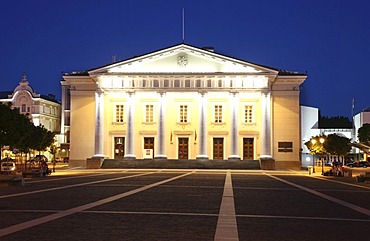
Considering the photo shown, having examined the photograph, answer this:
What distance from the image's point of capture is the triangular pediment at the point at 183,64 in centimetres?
6297

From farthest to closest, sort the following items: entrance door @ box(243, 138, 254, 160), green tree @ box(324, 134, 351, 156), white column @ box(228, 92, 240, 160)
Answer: green tree @ box(324, 134, 351, 156) → entrance door @ box(243, 138, 254, 160) → white column @ box(228, 92, 240, 160)

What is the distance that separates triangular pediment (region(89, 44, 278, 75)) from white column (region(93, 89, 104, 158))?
2613 millimetres

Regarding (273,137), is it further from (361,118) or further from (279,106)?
(361,118)

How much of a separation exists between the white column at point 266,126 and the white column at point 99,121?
18059mm

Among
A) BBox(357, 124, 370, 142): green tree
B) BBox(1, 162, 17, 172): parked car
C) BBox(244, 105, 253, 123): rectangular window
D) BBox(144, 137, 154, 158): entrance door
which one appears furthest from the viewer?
BBox(357, 124, 370, 142): green tree

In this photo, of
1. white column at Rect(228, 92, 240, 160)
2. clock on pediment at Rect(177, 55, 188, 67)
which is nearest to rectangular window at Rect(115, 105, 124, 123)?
clock on pediment at Rect(177, 55, 188, 67)

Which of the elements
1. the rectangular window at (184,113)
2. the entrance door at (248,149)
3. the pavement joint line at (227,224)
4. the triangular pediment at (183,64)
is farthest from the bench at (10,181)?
the entrance door at (248,149)

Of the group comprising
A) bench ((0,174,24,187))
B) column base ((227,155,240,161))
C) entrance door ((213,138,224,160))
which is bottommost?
bench ((0,174,24,187))

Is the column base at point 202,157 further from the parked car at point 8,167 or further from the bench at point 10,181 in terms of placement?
the bench at point 10,181

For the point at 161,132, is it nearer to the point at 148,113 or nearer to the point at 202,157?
the point at 148,113

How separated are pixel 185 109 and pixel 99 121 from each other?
10064 millimetres

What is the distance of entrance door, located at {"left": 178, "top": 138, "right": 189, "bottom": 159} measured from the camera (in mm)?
67438

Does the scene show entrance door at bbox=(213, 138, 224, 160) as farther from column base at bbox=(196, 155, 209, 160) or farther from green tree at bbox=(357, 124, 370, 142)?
green tree at bbox=(357, 124, 370, 142)

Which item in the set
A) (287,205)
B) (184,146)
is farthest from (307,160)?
(287,205)
